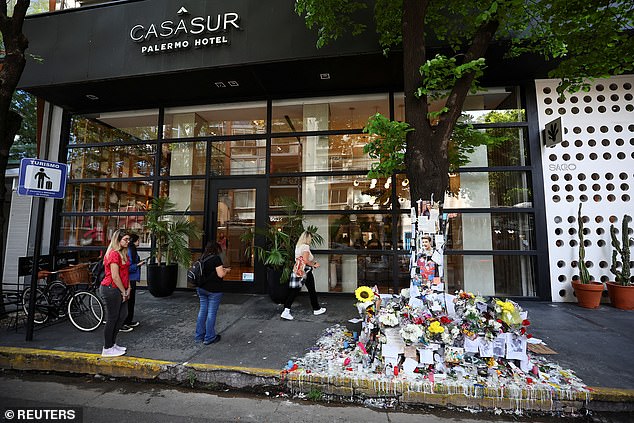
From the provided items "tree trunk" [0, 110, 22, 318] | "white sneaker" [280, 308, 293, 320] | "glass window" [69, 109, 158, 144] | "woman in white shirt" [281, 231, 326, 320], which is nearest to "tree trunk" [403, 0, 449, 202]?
"woman in white shirt" [281, 231, 326, 320]

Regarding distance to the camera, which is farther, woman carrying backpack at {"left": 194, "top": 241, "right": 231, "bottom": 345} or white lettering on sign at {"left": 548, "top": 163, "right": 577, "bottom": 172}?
white lettering on sign at {"left": 548, "top": 163, "right": 577, "bottom": 172}

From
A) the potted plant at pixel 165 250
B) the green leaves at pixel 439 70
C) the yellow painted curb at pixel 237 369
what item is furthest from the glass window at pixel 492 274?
the potted plant at pixel 165 250

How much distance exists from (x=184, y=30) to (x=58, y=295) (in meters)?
5.98

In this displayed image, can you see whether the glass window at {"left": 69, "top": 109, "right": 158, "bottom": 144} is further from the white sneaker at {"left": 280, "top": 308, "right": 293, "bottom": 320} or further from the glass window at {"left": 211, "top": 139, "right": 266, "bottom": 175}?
the white sneaker at {"left": 280, "top": 308, "right": 293, "bottom": 320}

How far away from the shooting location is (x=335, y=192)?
7566mm

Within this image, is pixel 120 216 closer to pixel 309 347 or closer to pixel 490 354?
pixel 309 347

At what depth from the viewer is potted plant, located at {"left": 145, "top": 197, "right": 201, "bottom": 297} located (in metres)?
7.02

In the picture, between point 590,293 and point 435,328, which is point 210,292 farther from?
point 590,293

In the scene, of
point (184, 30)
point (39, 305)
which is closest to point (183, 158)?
point (184, 30)

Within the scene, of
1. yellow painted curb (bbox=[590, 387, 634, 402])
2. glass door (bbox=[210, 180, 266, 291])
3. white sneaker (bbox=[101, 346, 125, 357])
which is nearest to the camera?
yellow painted curb (bbox=[590, 387, 634, 402])

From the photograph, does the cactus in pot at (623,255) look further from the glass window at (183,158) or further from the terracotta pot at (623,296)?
the glass window at (183,158)

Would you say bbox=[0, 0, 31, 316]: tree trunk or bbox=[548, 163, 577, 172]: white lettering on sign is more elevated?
bbox=[0, 0, 31, 316]: tree trunk

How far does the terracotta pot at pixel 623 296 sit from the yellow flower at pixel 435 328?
5174mm

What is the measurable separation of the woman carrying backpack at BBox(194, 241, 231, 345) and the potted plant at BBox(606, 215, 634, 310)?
7521 millimetres
